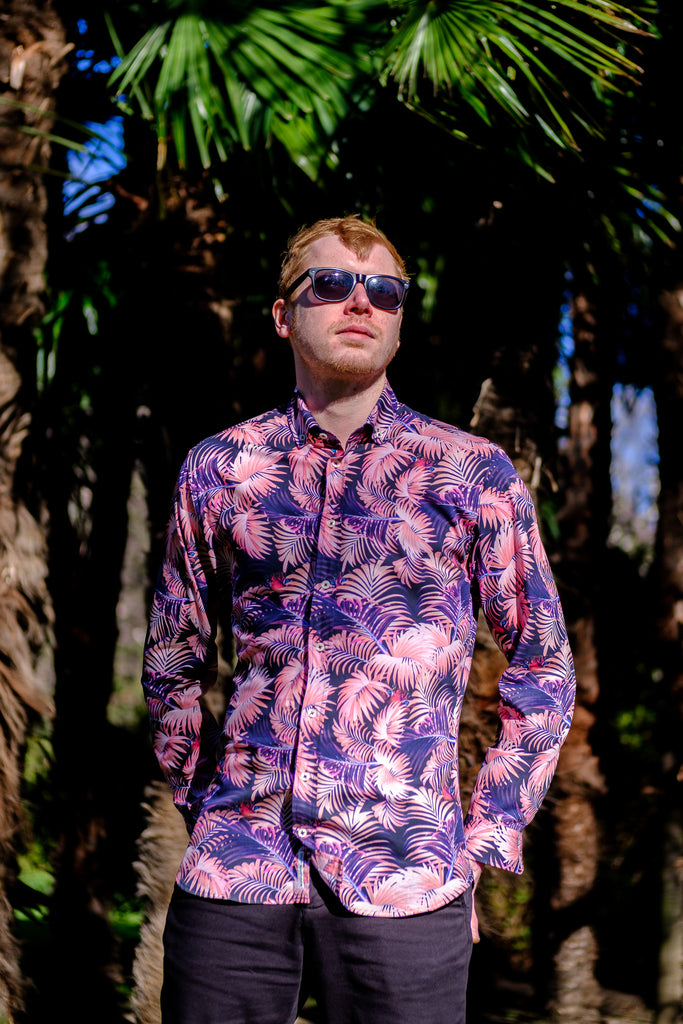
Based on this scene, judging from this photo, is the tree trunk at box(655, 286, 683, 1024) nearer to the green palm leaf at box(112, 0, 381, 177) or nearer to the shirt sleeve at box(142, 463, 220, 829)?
the green palm leaf at box(112, 0, 381, 177)

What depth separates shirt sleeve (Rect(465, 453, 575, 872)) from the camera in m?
1.58

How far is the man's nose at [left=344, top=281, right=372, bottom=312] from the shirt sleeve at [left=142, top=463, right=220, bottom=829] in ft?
1.43

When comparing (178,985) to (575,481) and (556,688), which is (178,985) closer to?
(556,688)

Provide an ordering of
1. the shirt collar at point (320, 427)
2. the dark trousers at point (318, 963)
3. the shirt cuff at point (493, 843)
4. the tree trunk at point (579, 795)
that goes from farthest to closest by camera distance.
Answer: the tree trunk at point (579, 795)
the shirt collar at point (320, 427)
the shirt cuff at point (493, 843)
the dark trousers at point (318, 963)

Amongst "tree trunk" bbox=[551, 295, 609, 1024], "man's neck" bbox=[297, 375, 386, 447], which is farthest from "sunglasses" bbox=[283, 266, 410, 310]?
"tree trunk" bbox=[551, 295, 609, 1024]

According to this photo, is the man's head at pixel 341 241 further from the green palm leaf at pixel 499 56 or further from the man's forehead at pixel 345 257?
the green palm leaf at pixel 499 56

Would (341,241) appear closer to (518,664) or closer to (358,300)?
(358,300)

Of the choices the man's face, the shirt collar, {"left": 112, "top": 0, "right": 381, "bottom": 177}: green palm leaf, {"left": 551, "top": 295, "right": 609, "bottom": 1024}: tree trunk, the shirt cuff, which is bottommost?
{"left": 551, "top": 295, "right": 609, "bottom": 1024}: tree trunk

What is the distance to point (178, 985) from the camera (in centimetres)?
148

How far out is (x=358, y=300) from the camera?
1734mm

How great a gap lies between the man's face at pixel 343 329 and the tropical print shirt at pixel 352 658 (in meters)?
0.07

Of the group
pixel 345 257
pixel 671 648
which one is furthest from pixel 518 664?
pixel 671 648

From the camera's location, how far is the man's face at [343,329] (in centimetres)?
172

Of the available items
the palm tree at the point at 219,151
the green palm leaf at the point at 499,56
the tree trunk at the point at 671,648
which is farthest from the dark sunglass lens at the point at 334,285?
the tree trunk at the point at 671,648
